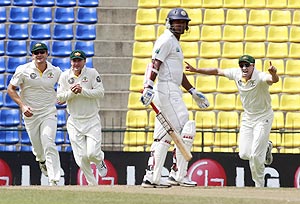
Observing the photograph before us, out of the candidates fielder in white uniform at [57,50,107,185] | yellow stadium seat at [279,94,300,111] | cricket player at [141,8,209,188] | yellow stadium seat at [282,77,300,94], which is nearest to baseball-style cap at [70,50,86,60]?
fielder in white uniform at [57,50,107,185]

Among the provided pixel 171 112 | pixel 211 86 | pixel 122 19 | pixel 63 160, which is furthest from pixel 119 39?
pixel 171 112

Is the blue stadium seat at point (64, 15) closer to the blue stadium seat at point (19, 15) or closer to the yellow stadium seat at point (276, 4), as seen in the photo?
the blue stadium seat at point (19, 15)

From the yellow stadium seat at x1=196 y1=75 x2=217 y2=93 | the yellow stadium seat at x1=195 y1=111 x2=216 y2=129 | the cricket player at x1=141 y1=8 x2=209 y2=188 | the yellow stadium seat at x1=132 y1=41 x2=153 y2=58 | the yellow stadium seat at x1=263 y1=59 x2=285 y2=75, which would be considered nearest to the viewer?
the cricket player at x1=141 y1=8 x2=209 y2=188

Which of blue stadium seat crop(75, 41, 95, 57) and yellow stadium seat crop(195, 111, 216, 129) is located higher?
blue stadium seat crop(75, 41, 95, 57)

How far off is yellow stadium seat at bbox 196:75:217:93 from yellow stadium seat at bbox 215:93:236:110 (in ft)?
0.79

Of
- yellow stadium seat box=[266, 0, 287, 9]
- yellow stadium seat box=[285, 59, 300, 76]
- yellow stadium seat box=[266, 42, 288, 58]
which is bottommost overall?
yellow stadium seat box=[285, 59, 300, 76]

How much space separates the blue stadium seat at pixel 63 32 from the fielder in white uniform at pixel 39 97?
5.47 meters

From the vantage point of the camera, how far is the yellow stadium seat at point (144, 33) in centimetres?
1934

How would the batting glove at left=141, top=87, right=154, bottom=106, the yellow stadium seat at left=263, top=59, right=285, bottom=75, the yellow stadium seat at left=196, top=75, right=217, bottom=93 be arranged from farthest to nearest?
the yellow stadium seat at left=263, top=59, right=285, bottom=75
the yellow stadium seat at left=196, top=75, right=217, bottom=93
the batting glove at left=141, top=87, right=154, bottom=106

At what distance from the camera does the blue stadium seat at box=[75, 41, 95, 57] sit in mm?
19281

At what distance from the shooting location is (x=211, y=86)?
18547 millimetres

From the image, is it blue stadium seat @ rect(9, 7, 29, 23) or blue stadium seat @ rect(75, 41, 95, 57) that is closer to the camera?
blue stadium seat @ rect(75, 41, 95, 57)

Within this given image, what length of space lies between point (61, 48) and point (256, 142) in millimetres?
6556

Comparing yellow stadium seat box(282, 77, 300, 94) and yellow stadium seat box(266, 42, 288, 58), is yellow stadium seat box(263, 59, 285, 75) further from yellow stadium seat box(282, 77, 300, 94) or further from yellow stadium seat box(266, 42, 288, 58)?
yellow stadium seat box(282, 77, 300, 94)
